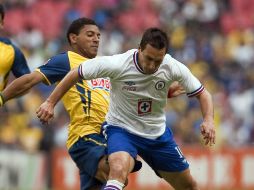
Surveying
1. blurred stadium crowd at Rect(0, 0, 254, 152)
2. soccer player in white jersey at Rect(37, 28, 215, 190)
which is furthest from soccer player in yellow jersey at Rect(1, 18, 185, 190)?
blurred stadium crowd at Rect(0, 0, 254, 152)

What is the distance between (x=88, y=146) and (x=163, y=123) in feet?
2.68

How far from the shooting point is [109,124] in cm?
942

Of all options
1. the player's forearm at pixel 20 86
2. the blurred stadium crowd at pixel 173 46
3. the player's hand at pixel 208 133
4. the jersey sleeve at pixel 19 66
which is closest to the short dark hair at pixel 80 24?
the jersey sleeve at pixel 19 66

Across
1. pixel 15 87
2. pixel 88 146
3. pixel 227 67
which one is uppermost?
pixel 15 87

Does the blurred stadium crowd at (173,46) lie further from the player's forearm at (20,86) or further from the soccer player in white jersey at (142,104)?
the soccer player in white jersey at (142,104)

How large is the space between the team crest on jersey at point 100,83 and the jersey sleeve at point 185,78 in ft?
3.60

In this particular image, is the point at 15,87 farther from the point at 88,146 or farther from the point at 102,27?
the point at 102,27

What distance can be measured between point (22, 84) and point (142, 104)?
1.26 m

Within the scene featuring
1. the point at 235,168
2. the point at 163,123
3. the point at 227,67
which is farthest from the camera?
the point at 227,67

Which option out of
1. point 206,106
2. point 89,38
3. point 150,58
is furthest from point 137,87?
point 89,38

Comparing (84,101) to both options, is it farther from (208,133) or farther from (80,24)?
(208,133)

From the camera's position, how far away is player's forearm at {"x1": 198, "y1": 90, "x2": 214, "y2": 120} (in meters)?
9.02

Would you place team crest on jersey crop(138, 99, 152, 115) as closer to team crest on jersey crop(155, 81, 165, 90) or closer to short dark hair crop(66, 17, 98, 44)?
team crest on jersey crop(155, 81, 165, 90)

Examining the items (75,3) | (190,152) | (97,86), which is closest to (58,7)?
(75,3)
